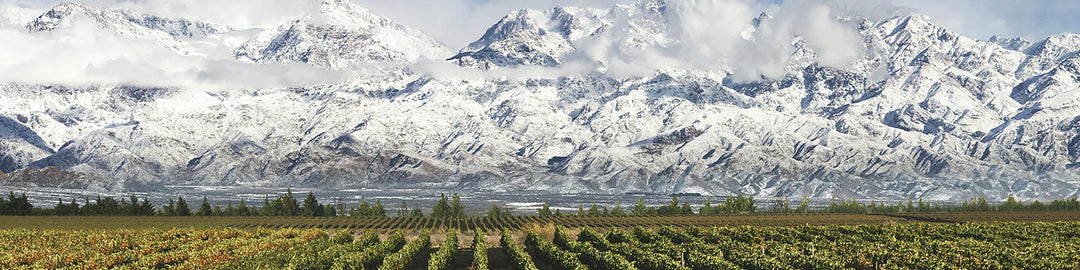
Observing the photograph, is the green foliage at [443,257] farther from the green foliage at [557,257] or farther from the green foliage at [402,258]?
the green foliage at [557,257]

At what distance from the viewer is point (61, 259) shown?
67.4 meters

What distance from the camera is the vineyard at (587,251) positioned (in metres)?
66.5

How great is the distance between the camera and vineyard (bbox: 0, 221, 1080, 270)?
66.5m

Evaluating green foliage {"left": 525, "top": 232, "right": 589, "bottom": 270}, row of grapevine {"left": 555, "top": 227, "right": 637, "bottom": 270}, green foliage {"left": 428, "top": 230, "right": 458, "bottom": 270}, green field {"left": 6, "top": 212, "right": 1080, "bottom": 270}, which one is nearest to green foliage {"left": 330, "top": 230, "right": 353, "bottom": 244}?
green field {"left": 6, "top": 212, "right": 1080, "bottom": 270}

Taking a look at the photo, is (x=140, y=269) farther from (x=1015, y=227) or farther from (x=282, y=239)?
(x=1015, y=227)

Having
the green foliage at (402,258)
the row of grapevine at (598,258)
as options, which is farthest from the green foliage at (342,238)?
the row of grapevine at (598,258)

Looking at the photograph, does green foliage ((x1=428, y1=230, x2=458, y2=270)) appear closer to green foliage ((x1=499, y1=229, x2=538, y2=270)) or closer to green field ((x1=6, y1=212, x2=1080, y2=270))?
green field ((x1=6, y1=212, x2=1080, y2=270))

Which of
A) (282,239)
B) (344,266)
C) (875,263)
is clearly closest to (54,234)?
(282,239)

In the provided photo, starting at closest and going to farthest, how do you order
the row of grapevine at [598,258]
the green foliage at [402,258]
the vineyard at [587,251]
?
the vineyard at [587,251] < the row of grapevine at [598,258] < the green foliage at [402,258]

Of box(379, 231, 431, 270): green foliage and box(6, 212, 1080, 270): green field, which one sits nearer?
box(6, 212, 1080, 270): green field

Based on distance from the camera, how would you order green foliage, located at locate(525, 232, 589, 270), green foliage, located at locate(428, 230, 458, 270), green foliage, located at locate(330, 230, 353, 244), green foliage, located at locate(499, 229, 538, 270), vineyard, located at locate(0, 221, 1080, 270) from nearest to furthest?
vineyard, located at locate(0, 221, 1080, 270)
green foliage, located at locate(499, 229, 538, 270)
green foliage, located at locate(525, 232, 589, 270)
green foliage, located at locate(428, 230, 458, 270)
green foliage, located at locate(330, 230, 353, 244)

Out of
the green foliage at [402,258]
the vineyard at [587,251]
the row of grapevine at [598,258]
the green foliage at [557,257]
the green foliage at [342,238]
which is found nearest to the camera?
the vineyard at [587,251]

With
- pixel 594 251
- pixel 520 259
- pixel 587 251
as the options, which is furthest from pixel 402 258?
pixel 594 251

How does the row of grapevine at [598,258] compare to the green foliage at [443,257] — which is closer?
the row of grapevine at [598,258]
